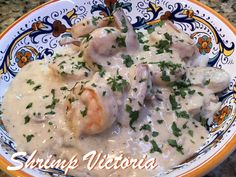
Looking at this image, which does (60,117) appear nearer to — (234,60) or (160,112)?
(160,112)

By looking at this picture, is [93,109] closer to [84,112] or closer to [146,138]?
[84,112]

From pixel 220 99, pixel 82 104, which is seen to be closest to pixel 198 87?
pixel 220 99

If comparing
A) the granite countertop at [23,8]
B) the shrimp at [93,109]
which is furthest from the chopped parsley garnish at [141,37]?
the granite countertop at [23,8]

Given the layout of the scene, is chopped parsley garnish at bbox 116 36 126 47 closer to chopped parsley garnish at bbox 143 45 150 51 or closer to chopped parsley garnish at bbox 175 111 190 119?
chopped parsley garnish at bbox 143 45 150 51

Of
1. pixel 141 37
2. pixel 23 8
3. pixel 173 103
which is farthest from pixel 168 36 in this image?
pixel 23 8

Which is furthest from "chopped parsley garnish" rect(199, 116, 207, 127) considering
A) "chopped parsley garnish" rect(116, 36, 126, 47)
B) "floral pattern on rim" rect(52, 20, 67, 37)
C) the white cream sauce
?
"floral pattern on rim" rect(52, 20, 67, 37)

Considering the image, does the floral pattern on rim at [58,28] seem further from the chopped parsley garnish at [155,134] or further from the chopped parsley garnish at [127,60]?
the chopped parsley garnish at [155,134]
